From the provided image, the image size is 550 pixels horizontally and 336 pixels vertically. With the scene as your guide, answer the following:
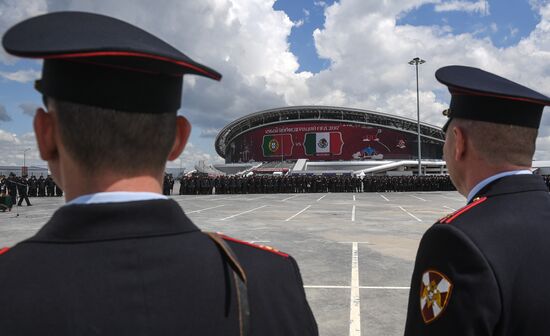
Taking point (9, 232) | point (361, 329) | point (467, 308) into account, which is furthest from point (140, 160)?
point (9, 232)

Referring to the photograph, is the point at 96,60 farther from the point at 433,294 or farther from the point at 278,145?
the point at 278,145

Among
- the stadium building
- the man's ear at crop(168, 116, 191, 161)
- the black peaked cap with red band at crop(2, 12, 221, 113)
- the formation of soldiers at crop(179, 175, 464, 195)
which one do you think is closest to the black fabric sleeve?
the man's ear at crop(168, 116, 191, 161)

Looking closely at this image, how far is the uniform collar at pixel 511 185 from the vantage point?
1.74m

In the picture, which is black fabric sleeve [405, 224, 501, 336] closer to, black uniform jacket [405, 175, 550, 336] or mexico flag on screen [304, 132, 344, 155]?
black uniform jacket [405, 175, 550, 336]

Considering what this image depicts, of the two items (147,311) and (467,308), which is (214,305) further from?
(467,308)

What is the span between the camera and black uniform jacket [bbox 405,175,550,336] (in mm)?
1443

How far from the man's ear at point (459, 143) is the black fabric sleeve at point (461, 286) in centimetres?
40

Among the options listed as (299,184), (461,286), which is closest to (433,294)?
(461,286)

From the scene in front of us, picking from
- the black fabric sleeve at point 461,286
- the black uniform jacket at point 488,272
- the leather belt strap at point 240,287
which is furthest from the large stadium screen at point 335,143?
the leather belt strap at point 240,287

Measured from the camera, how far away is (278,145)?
295 feet

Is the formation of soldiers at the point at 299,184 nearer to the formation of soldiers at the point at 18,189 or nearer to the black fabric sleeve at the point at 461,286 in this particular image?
the formation of soldiers at the point at 18,189

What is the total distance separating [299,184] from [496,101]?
33.7 metres

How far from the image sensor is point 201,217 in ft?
49.4

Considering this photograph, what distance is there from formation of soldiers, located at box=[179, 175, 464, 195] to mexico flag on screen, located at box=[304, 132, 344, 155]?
47.1 meters
